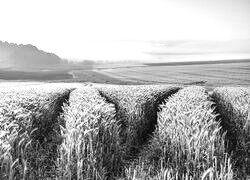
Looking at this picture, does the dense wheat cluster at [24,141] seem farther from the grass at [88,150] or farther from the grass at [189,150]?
the grass at [189,150]

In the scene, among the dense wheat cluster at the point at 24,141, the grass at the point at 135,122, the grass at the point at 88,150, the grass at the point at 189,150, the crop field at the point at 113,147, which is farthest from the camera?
the grass at the point at 135,122

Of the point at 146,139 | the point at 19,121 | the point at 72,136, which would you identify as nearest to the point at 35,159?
the point at 19,121

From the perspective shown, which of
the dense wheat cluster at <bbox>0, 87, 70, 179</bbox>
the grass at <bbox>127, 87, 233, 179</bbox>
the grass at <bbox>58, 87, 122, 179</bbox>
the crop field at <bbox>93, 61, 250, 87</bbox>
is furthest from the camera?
the crop field at <bbox>93, 61, 250, 87</bbox>

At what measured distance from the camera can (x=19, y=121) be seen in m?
6.05

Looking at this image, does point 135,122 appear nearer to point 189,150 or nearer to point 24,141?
point 189,150

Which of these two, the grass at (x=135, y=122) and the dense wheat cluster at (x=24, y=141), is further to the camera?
the grass at (x=135, y=122)

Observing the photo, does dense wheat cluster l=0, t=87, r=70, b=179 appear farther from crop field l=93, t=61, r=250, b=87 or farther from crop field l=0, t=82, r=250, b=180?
crop field l=93, t=61, r=250, b=87

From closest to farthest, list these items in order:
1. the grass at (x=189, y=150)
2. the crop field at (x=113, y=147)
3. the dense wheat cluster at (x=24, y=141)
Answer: the dense wheat cluster at (x=24, y=141), the crop field at (x=113, y=147), the grass at (x=189, y=150)

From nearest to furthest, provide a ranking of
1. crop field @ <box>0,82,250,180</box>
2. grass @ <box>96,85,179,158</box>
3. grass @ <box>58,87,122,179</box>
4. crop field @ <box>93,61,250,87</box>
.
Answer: crop field @ <box>0,82,250,180</box> < grass @ <box>58,87,122,179</box> < grass @ <box>96,85,179,158</box> < crop field @ <box>93,61,250,87</box>

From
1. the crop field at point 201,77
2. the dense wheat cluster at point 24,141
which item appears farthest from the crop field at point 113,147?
the crop field at point 201,77

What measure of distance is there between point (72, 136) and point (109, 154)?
1.39 meters

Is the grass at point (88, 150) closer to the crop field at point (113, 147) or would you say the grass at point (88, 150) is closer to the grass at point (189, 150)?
the crop field at point (113, 147)

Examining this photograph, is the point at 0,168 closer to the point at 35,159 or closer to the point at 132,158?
the point at 35,159

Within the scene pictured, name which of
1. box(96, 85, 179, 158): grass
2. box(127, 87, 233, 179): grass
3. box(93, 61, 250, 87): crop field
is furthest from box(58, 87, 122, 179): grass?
box(93, 61, 250, 87): crop field
